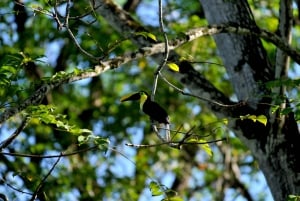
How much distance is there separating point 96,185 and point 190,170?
7.53 feet

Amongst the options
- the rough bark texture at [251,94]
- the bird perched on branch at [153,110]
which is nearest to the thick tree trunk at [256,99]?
the rough bark texture at [251,94]

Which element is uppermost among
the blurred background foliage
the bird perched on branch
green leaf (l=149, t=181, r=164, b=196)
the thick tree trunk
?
the blurred background foliage

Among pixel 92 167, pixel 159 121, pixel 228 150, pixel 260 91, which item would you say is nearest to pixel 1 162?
pixel 92 167

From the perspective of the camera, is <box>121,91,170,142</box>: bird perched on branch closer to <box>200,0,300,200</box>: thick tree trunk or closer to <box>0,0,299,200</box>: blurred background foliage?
<box>200,0,300,200</box>: thick tree trunk

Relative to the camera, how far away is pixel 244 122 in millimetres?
4547

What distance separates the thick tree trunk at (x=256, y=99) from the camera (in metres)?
4.33

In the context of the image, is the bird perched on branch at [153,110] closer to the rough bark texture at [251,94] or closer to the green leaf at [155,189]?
the green leaf at [155,189]

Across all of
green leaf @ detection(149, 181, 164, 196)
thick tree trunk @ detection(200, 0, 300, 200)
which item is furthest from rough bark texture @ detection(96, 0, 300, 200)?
green leaf @ detection(149, 181, 164, 196)

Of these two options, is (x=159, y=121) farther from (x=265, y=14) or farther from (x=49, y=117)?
(x=265, y=14)

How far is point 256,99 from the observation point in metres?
4.56

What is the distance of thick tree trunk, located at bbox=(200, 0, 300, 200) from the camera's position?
14.2 ft

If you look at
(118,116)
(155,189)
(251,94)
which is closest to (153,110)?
(155,189)

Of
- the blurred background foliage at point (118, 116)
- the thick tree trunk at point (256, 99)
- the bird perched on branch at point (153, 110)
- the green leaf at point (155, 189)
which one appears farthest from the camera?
the blurred background foliage at point (118, 116)

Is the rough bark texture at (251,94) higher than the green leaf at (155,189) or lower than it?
higher
